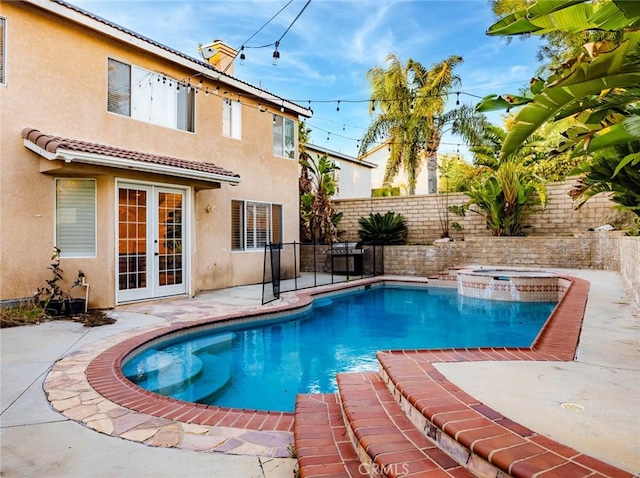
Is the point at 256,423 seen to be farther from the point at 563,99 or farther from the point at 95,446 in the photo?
→ the point at 563,99

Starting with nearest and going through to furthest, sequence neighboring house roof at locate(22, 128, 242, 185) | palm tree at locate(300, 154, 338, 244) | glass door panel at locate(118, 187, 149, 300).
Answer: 1. neighboring house roof at locate(22, 128, 242, 185)
2. glass door panel at locate(118, 187, 149, 300)
3. palm tree at locate(300, 154, 338, 244)

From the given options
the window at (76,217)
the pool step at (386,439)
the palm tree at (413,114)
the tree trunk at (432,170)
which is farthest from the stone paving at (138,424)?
the tree trunk at (432,170)

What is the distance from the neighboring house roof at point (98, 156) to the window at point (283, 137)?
4.63 metres

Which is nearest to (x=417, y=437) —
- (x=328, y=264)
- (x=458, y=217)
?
(x=328, y=264)

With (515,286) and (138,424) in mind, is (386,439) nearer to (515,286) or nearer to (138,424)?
(138,424)

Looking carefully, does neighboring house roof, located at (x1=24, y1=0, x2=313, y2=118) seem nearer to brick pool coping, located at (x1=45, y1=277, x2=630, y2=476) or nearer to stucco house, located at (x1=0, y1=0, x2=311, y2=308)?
stucco house, located at (x1=0, y1=0, x2=311, y2=308)

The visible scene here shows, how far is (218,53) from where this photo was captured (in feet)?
42.3

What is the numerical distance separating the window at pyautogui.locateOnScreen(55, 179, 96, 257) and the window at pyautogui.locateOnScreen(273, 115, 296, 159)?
21.8 ft

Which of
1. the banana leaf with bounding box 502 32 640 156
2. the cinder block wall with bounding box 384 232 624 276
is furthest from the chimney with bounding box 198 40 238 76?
the banana leaf with bounding box 502 32 640 156

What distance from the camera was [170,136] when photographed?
10297mm

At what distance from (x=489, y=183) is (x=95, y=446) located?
46.7 ft

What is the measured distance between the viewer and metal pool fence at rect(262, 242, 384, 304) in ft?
42.9

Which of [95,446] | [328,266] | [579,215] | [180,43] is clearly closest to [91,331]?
[95,446]

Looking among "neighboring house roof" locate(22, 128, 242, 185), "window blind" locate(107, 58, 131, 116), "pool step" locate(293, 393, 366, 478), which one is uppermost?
"window blind" locate(107, 58, 131, 116)
